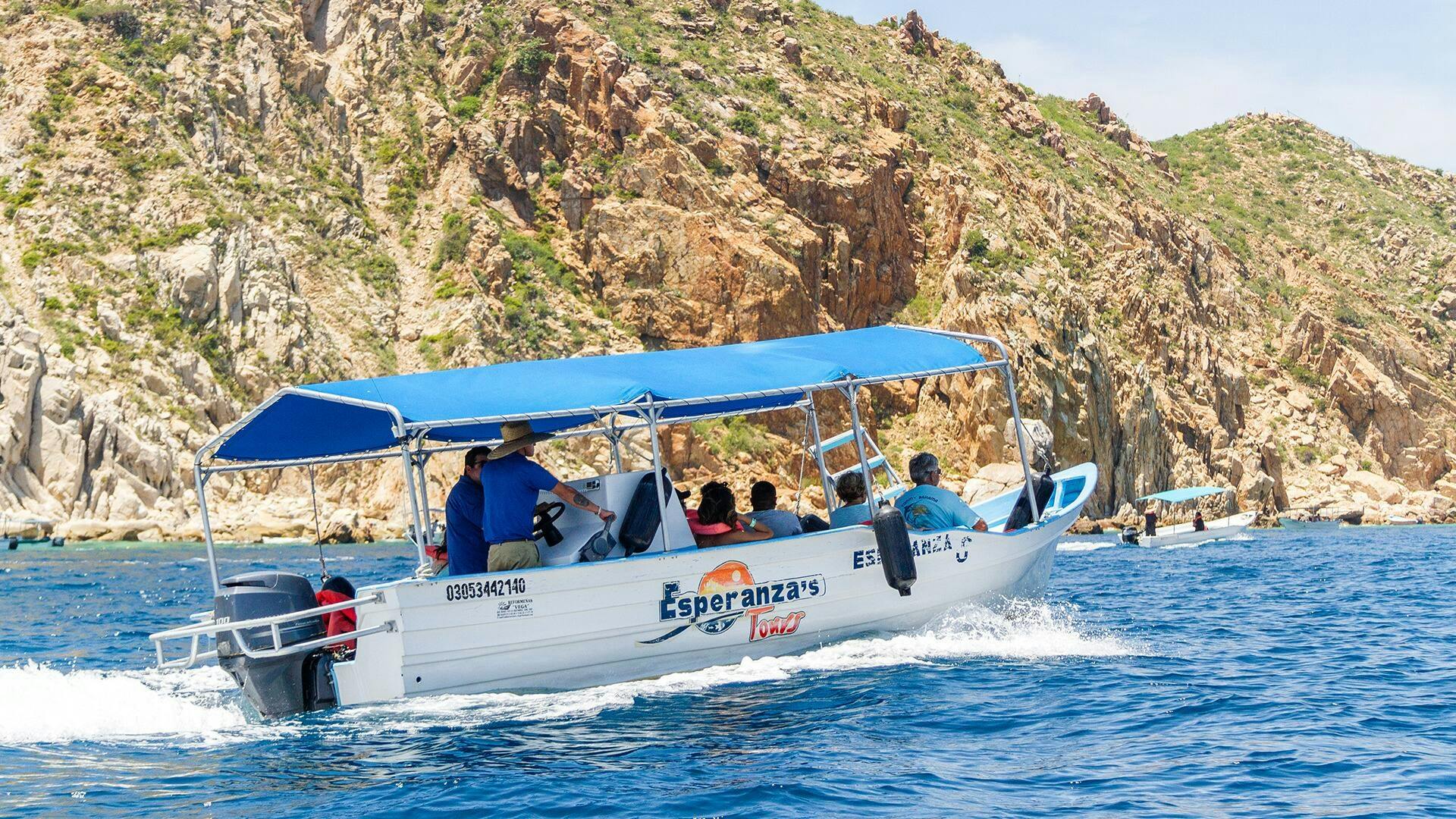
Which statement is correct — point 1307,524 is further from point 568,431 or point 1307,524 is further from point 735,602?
point 735,602

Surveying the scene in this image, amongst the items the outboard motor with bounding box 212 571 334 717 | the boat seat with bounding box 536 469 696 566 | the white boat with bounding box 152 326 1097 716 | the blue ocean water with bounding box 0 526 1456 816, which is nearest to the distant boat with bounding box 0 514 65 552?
the blue ocean water with bounding box 0 526 1456 816

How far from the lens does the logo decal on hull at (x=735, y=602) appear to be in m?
12.2

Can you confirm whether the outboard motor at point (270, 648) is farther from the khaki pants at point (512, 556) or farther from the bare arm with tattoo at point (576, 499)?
the bare arm with tattoo at point (576, 499)

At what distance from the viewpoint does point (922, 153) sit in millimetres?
71000

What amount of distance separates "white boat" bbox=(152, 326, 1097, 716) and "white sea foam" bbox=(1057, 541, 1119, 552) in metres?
27.7

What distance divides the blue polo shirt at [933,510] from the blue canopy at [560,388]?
1.31m

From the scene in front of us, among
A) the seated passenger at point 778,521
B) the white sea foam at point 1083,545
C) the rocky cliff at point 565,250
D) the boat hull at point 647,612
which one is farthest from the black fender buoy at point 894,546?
the rocky cliff at point 565,250

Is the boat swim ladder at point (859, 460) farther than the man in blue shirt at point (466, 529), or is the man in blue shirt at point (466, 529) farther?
the boat swim ladder at point (859, 460)

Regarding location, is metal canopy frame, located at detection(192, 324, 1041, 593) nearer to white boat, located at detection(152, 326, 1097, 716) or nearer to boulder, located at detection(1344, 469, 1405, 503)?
white boat, located at detection(152, 326, 1097, 716)

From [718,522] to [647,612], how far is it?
1405mm

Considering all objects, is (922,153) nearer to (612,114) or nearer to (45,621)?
(612,114)

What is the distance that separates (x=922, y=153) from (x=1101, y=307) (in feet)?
41.0

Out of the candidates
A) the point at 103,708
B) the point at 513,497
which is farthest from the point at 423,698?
the point at 103,708

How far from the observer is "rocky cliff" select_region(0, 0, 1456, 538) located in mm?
51844
